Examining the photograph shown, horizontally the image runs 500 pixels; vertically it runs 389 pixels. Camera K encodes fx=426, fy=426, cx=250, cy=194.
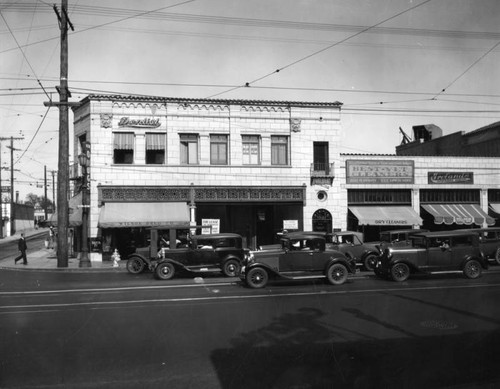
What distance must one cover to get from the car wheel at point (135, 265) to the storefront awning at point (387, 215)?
12701mm

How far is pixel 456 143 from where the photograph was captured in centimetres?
3406

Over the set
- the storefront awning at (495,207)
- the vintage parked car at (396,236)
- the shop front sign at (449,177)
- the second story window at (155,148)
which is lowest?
the vintage parked car at (396,236)

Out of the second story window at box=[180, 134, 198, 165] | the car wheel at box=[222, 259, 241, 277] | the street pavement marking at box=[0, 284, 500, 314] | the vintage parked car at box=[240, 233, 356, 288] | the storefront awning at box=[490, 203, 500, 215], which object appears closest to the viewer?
the street pavement marking at box=[0, 284, 500, 314]

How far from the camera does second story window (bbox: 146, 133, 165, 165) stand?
79.1 feet

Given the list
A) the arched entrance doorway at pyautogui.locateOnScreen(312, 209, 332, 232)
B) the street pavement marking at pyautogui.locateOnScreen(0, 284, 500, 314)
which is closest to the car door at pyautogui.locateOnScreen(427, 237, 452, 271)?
the street pavement marking at pyautogui.locateOnScreen(0, 284, 500, 314)

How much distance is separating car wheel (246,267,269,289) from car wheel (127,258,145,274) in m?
6.71

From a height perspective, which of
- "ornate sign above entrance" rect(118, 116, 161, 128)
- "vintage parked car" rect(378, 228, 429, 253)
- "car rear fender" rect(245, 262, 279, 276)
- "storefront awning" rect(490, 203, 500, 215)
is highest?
"ornate sign above entrance" rect(118, 116, 161, 128)

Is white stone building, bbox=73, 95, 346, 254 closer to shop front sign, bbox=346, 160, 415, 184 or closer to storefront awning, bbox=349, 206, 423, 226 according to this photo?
shop front sign, bbox=346, 160, 415, 184

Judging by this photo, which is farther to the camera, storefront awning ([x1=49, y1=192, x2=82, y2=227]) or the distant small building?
the distant small building

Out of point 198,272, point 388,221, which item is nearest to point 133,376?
point 198,272

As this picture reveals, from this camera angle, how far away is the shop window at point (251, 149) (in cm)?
2514

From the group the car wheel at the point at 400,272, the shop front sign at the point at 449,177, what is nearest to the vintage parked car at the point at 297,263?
the car wheel at the point at 400,272

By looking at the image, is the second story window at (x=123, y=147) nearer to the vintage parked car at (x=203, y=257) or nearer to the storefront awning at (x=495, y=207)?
the vintage parked car at (x=203, y=257)

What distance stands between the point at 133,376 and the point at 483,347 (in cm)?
537
